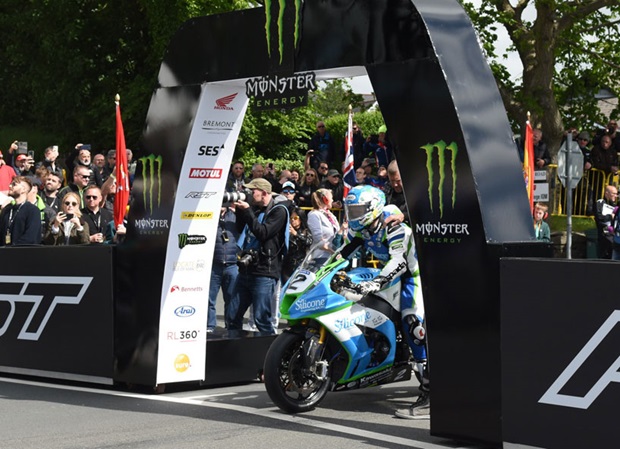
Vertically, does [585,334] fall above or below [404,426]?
above

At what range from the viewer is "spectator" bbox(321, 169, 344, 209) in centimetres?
1975

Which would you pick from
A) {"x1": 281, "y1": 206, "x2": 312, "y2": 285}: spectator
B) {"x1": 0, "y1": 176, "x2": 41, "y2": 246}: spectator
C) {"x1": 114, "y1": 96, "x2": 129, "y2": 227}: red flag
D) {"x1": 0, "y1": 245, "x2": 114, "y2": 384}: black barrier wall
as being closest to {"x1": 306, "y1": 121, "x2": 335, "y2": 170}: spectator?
{"x1": 281, "y1": 206, "x2": 312, "y2": 285}: spectator

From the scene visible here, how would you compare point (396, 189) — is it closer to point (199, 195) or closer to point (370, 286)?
point (199, 195)

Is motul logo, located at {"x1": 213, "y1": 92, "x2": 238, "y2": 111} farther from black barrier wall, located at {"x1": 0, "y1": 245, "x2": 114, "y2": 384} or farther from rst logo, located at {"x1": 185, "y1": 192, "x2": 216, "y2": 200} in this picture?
black barrier wall, located at {"x1": 0, "y1": 245, "x2": 114, "y2": 384}

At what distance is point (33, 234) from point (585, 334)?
26.0 feet

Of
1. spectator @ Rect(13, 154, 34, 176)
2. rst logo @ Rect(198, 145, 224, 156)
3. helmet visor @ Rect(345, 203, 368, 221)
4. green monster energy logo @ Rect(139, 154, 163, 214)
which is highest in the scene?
spectator @ Rect(13, 154, 34, 176)

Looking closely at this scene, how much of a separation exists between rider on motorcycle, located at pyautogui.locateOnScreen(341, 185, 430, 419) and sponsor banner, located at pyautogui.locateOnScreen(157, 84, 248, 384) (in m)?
1.67

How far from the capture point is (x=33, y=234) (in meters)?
13.2

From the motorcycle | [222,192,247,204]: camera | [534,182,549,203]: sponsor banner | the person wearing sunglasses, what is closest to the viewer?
the motorcycle

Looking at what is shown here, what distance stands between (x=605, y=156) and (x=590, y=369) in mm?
16136

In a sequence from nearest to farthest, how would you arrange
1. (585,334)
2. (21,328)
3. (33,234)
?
(585,334), (21,328), (33,234)

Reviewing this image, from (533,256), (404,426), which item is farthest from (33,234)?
(533,256)

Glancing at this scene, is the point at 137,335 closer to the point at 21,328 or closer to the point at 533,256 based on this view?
the point at 21,328

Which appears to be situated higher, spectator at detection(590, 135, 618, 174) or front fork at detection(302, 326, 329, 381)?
spectator at detection(590, 135, 618, 174)
